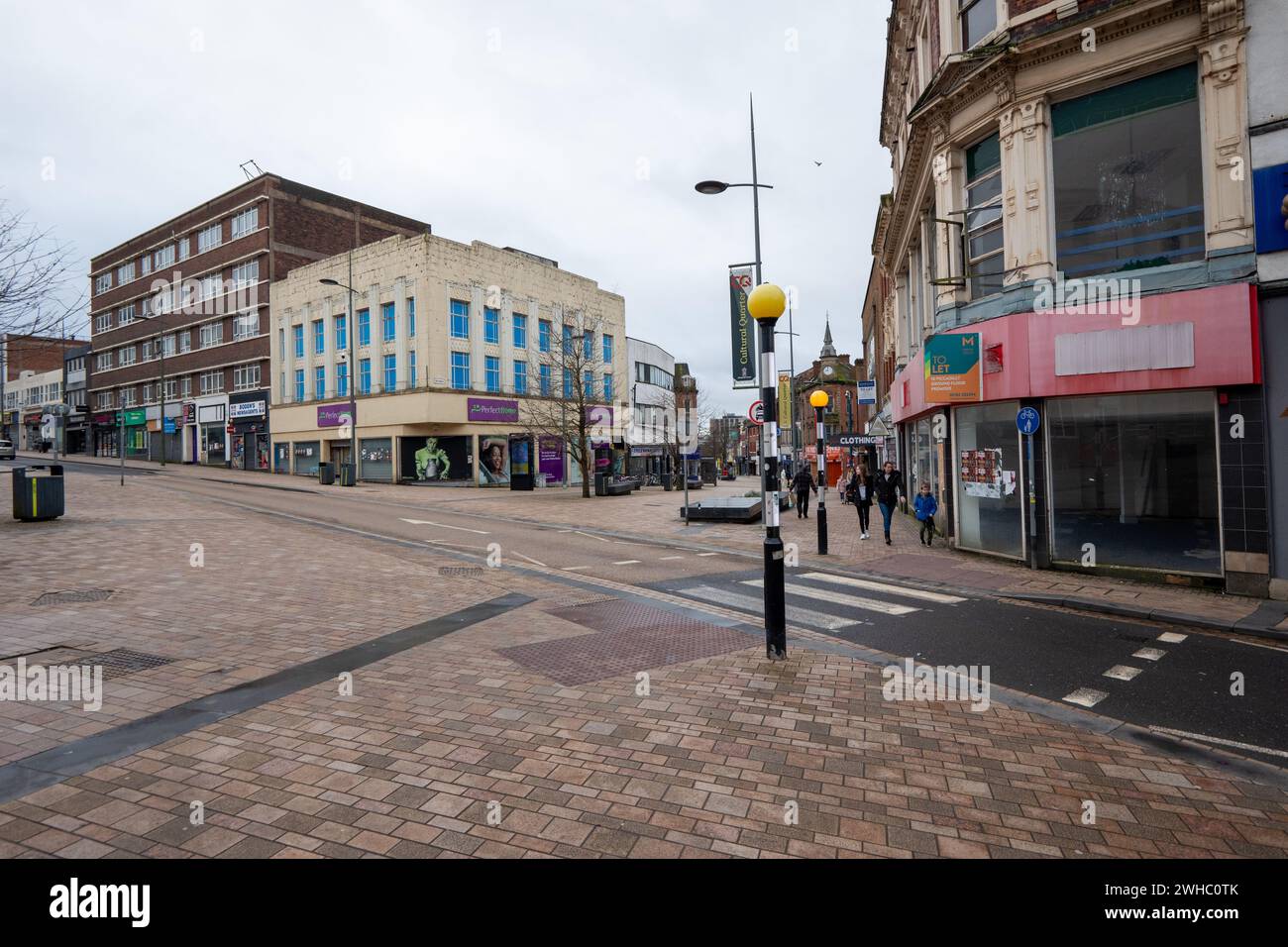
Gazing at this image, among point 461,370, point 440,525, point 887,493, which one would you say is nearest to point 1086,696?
point 887,493

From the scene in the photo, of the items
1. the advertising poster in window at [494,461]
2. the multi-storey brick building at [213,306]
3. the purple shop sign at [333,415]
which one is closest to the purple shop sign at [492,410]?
the advertising poster in window at [494,461]

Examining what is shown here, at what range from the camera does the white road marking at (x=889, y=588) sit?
9.84 meters

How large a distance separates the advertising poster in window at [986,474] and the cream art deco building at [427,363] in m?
24.0

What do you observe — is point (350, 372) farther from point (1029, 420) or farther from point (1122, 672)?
point (1122, 672)

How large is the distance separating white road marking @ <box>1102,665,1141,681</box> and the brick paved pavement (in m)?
1.73

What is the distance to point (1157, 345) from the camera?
34.4 feet

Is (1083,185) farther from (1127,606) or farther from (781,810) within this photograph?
(781,810)

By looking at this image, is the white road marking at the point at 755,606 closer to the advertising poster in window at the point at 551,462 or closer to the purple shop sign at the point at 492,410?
the advertising poster in window at the point at 551,462

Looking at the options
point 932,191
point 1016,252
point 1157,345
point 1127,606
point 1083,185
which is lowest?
point 1127,606

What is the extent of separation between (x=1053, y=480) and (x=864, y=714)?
9250 millimetres

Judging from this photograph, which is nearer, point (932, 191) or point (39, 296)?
point (39, 296)

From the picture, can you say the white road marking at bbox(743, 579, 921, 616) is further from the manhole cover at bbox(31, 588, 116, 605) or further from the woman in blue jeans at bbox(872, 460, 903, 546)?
the manhole cover at bbox(31, 588, 116, 605)

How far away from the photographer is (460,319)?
39.4 metres
